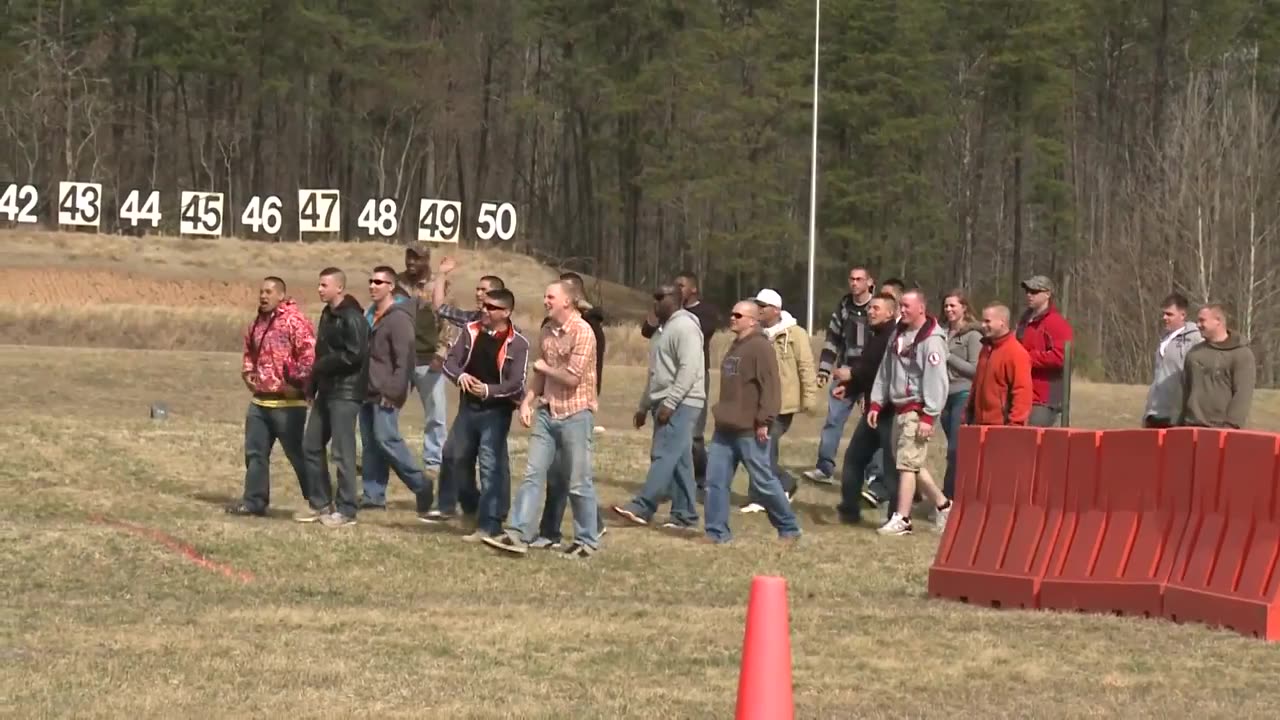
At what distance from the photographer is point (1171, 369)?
16.6 meters

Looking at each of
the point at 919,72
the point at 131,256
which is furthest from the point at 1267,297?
the point at 131,256

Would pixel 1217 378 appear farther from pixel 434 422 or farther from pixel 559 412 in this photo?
pixel 434 422

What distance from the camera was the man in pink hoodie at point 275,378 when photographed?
16.1 m

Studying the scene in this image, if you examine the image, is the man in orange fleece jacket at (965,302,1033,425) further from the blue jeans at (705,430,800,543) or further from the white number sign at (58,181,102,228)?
the white number sign at (58,181,102,228)

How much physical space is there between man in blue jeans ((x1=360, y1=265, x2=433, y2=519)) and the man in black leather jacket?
0.34ft

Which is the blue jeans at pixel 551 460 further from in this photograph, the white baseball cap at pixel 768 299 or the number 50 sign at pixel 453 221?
the number 50 sign at pixel 453 221

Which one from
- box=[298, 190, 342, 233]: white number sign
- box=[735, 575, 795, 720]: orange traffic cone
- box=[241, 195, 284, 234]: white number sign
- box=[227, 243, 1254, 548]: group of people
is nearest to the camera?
box=[735, 575, 795, 720]: orange traffic cone

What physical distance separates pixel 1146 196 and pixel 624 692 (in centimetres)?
5965

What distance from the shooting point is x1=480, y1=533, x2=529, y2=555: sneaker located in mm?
14844

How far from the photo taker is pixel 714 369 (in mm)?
40438

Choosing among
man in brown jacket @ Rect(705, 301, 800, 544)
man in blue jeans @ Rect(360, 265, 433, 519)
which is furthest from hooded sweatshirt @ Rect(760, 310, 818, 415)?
man in blue jeans @ Rect(360, 265, 433, 519)

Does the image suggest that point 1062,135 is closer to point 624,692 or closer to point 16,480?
point 16,480

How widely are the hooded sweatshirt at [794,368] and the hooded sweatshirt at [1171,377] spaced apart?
295 centimetres

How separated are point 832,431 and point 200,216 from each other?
2193 inches
